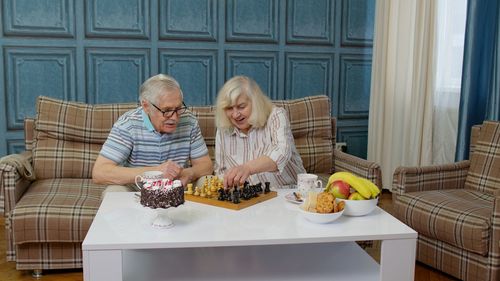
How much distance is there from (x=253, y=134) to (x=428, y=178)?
3.29 feet

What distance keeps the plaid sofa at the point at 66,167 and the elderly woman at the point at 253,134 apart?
41cm

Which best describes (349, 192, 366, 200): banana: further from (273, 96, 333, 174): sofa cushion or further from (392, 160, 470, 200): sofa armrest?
(273, 96, 333, 174): sofa cushion

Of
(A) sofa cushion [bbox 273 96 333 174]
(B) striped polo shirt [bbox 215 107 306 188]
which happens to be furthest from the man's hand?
(A) sofa cushion [bbox 273 96 333 174]

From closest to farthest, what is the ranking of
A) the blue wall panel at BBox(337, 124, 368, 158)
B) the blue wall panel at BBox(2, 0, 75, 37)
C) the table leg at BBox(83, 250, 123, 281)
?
the table leg at BBox(83, 250, 123, 281) → the blue wall panel at BBox(2, 0, 75, 37) → the blue wall panel at BBox(337, 124, 368, 158)

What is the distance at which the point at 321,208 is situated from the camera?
1.86 metres

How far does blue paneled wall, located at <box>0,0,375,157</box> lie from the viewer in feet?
12.0

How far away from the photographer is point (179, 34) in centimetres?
392

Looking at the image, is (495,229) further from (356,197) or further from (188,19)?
(188,19)

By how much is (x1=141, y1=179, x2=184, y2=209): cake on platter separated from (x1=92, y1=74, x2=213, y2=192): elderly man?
1.49ft

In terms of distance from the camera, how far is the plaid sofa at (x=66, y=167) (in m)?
2.48

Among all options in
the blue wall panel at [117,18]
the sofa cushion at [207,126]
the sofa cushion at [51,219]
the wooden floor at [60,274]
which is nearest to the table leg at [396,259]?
the wooden floor at [60,274]

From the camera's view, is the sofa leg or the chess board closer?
the chess board

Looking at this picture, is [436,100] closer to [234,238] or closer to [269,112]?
[269,112]

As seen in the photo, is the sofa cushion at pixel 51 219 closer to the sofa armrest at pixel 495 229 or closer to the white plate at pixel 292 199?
the white plate at pixel 292 199
